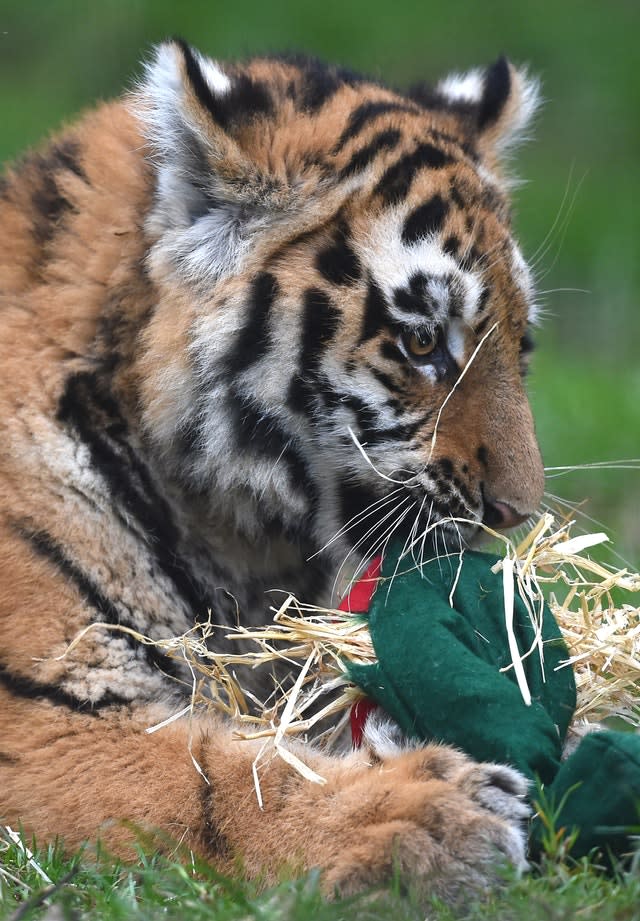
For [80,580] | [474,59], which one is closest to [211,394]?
[80,580]

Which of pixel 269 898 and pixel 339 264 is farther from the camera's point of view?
pixel 339 264

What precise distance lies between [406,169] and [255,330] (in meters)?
0.61

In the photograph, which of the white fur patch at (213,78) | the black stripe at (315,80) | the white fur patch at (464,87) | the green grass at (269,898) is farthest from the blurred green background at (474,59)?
the green grass at (269,898)

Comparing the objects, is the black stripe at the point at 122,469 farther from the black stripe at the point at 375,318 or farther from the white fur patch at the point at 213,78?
the white fur patch at the point at 213,78

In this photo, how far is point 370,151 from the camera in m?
3.56

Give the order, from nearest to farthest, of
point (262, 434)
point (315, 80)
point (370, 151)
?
point (262, 434)
point (370, 151)
point (315, 80)

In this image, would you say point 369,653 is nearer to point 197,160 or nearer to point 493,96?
point 197,160

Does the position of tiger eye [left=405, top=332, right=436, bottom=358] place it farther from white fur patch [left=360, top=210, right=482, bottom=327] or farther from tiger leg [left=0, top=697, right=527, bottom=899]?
tiger leg [left=0, top=697, right=527, bottom=899]

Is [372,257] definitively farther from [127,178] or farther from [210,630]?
[210,630]

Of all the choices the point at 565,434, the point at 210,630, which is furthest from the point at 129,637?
the point at 565,434

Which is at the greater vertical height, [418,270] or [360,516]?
[418,270]

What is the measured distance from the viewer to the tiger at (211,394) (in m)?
3.22

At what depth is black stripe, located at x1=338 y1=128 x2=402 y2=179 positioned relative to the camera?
11.5 feet

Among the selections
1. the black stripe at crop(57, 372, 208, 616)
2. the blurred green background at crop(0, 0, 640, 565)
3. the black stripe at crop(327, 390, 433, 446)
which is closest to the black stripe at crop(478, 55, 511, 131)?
the black stripe at crop(327, 390, 433, 446)
